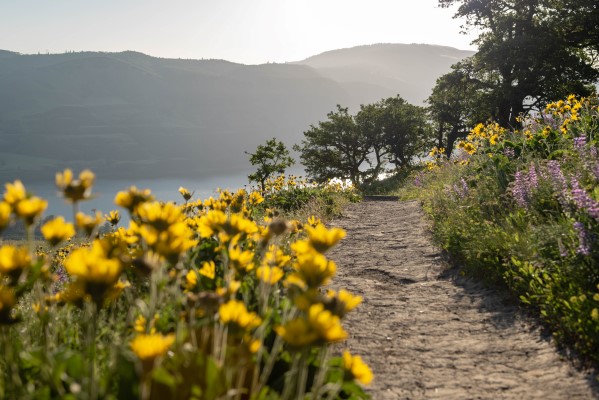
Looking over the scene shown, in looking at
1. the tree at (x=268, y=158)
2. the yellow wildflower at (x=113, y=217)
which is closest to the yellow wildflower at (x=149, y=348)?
the yellow wildflower at (x=113, y=217)

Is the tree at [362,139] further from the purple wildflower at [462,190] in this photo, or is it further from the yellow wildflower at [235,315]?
the yellow wildflower at [235,315]

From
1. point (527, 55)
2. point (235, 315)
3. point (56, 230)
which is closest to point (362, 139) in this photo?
point (527, 55)

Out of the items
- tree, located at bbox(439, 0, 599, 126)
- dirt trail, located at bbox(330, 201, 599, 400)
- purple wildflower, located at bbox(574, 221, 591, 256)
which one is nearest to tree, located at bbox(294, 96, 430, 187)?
tree, located at bbox(439, 0, 599, 126)

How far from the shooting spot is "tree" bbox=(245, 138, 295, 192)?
17.7m

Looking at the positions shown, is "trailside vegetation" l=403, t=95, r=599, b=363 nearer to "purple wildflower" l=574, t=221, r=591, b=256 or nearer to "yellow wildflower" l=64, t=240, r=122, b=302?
"purple wildflower" l=574, t=221, r=591, b=256

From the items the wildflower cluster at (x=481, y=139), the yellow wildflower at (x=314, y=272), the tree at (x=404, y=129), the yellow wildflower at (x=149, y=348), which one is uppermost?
the tree at (x=404, y=129)

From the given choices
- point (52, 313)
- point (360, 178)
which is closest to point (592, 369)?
point (52, 313)

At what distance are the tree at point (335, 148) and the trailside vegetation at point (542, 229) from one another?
33.1 meters

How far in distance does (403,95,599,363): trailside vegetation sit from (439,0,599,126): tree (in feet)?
49.1

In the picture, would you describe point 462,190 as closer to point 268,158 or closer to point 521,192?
point 521,192

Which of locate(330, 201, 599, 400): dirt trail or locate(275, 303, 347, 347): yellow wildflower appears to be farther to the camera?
locate(330, 201, 599, 400): dirt trail

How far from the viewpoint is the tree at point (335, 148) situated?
4225 centimetres

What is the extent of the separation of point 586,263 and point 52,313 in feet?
13.3

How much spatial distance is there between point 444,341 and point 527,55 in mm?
22485
